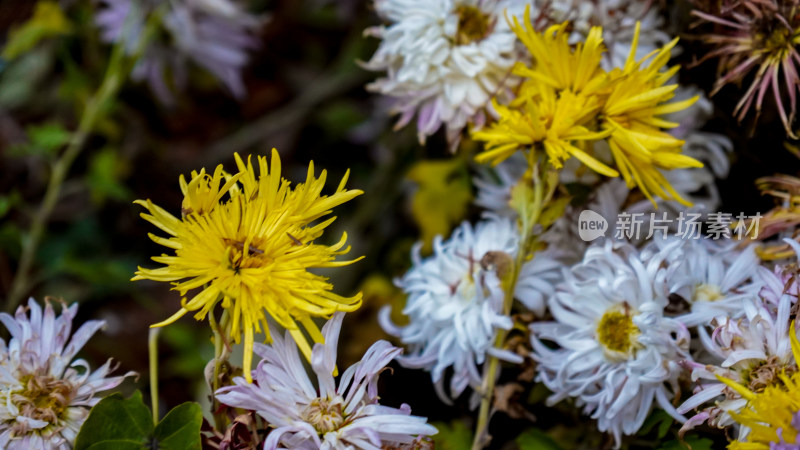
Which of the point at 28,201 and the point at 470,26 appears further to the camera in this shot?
the point at 28,201

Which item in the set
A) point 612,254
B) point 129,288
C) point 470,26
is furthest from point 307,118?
point 612,254

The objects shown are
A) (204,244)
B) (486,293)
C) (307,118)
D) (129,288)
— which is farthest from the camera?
(307,118)

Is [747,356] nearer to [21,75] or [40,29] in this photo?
[40,29]

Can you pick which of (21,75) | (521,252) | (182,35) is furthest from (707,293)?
(21,75)

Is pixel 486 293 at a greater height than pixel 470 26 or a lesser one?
lesser

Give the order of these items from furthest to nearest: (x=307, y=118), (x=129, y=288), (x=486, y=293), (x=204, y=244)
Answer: (x=307, y=118), (x=129, y=288), (x=486, y=293), (x=204, y=244)

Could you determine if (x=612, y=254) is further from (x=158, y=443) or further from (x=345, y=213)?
(x=345, y=213)

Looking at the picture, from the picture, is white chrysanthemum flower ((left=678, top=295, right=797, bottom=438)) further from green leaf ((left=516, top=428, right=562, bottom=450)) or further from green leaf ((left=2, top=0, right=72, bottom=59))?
green leaf ((left=2, top=0, right=72, bottom=59))
